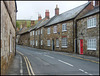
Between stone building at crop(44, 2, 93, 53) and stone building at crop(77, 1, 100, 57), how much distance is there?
1.33 m

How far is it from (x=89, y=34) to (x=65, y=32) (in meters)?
7.19

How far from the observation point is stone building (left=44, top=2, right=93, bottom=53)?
23.9 m

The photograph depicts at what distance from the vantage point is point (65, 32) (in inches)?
1038

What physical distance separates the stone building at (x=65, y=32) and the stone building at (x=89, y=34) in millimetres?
1332

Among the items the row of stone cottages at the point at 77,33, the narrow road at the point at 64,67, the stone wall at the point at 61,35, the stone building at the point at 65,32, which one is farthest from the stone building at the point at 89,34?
the narrow road at the point at 64,67

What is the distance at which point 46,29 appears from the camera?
3534 cm

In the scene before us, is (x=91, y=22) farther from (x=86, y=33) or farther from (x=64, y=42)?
(x=64, y=42)

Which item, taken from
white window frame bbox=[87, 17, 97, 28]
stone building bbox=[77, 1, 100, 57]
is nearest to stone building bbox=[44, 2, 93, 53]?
stone building bbox=[77, 1, 100, 57]

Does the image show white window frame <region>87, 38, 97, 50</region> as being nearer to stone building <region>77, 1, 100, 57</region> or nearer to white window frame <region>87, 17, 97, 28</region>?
stone building <region>77, 1, 100, 57</region>

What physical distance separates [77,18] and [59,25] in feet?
18.5

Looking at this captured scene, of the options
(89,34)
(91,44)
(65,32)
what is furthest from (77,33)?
(91,44)

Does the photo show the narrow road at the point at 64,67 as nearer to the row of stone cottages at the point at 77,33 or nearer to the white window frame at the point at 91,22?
the row of stone cottages at the point at 77,33

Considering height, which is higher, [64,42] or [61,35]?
[61,35]

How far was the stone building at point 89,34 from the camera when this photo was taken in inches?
717
